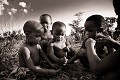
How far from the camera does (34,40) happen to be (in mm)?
3564

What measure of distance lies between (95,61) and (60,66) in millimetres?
2117

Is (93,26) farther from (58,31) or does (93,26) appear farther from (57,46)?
(57,46)

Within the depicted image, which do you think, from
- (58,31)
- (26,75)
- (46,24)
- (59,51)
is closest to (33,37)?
(26,75)

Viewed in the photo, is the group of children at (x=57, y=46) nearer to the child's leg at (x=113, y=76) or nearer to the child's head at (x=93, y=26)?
the child's head at (x=93, y=26)

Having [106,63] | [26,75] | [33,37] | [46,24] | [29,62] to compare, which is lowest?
[26,75]

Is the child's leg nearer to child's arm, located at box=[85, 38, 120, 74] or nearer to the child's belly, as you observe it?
child's arm, located at box=[85, 38, 120, 74]

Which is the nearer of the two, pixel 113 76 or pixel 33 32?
pixel 113 76

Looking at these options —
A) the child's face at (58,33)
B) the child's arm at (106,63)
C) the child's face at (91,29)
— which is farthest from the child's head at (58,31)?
the child's arm at (106,63)

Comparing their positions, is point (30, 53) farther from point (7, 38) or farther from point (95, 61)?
point (95, 61)

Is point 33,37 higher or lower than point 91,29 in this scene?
lower

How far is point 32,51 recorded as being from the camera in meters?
3.63

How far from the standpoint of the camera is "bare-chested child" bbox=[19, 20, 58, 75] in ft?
11.3

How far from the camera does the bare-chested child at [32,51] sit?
345cm

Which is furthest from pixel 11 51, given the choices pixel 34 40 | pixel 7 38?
pixel 34 40
